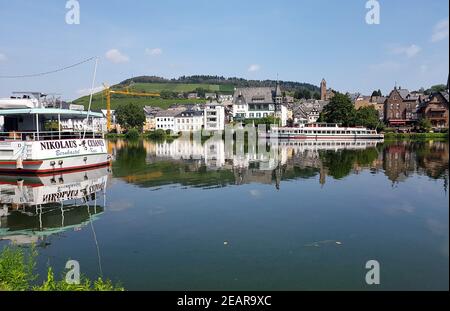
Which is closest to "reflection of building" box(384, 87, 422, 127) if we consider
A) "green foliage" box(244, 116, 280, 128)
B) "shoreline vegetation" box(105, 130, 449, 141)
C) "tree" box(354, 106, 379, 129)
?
"tree" box(354, 106, 379, 129)

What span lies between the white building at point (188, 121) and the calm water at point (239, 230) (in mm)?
96180

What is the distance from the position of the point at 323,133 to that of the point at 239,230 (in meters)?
80.0

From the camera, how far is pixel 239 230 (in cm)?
1435

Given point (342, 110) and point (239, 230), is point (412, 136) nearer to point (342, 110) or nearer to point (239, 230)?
point (342, 110)

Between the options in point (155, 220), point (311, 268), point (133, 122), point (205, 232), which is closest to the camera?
point (311, 268)

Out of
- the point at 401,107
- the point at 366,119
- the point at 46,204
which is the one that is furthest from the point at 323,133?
the point at 46,204

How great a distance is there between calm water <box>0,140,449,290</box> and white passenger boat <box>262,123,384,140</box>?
2495 inches

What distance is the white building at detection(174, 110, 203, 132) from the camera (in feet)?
403

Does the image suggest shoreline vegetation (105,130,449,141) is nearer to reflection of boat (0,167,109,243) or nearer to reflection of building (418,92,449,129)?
reflection of building (418,92,449,129)

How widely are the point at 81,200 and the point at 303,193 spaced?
12.5m

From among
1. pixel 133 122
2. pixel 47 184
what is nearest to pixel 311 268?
pixel 47 184

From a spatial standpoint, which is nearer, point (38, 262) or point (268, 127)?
point (38, 262)

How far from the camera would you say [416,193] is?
21.7m

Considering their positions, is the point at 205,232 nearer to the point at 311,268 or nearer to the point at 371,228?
the point at 311,268
